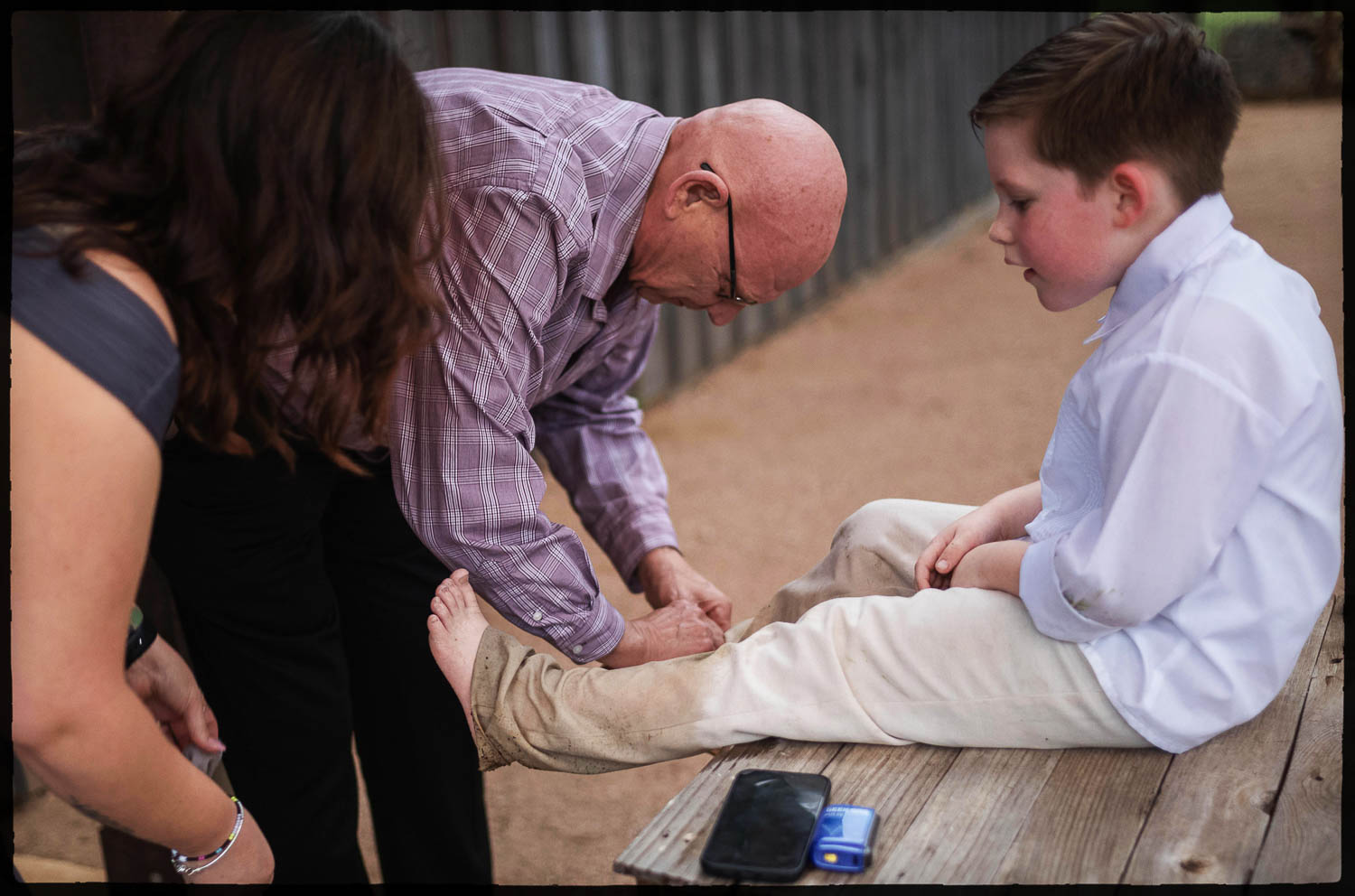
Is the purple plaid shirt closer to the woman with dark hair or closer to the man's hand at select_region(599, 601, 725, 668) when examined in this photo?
the man's hand at select_region(599, 601, 725, 668)

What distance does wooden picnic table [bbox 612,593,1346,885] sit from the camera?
1.25 m

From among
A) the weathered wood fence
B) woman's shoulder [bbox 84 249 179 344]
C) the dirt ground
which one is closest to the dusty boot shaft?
woman's shoulder [bbox 84 249 179 344]

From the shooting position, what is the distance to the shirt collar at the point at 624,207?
1854mm

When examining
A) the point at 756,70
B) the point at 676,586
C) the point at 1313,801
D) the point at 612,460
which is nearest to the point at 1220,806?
the point at 1313,801

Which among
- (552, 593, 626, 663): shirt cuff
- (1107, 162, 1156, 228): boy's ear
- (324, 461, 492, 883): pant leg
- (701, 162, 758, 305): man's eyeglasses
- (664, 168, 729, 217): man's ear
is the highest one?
(1107, 162, 1156, 228): boy's ear

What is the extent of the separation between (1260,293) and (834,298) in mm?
6491

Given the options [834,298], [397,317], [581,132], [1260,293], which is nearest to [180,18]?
[397,317]

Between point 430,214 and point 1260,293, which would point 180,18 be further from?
point 1260,293

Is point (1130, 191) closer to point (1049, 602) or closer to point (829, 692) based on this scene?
point (1049, 602)

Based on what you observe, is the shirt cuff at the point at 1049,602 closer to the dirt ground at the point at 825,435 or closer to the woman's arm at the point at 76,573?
the woman's arm at the point at 76,573

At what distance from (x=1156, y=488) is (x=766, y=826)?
57 centimetres

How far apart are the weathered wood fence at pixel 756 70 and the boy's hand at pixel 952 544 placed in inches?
38.2

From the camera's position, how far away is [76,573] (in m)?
1.11

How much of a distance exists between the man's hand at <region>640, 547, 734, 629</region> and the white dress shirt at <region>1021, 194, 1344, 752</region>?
772 millimetres
